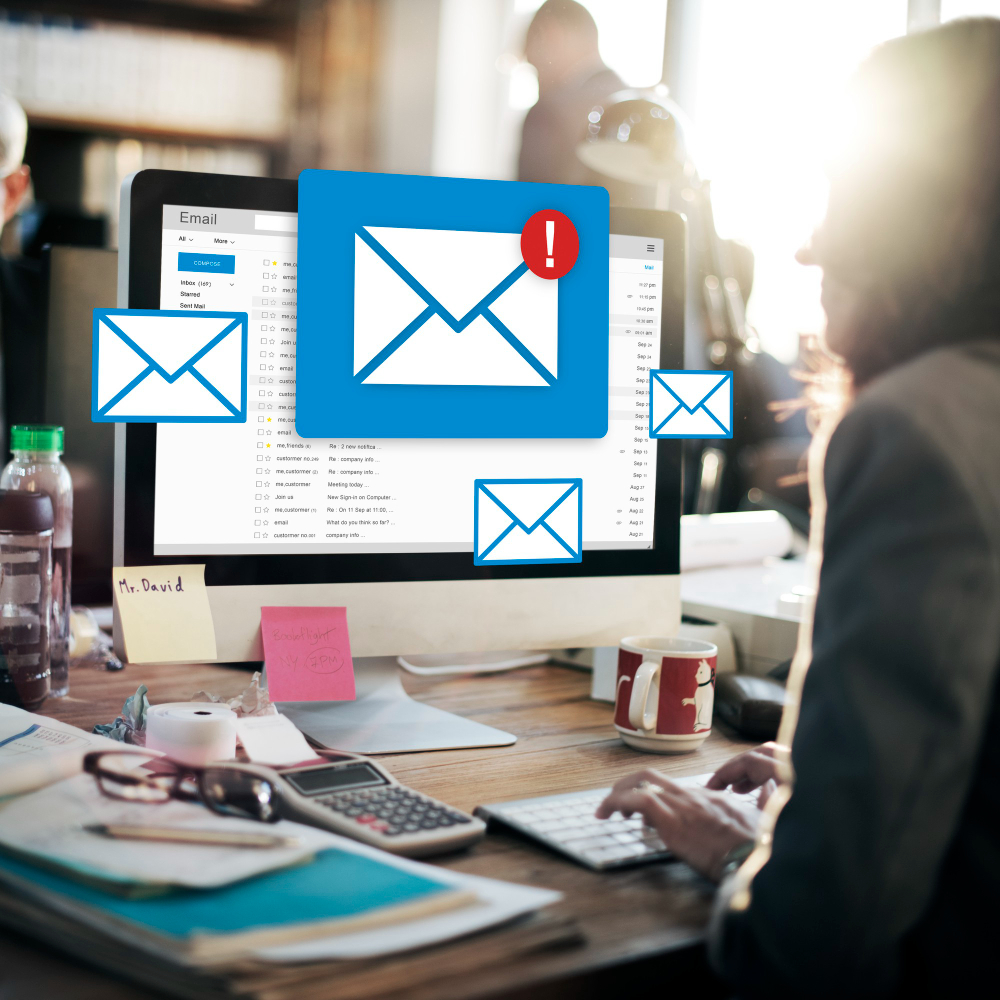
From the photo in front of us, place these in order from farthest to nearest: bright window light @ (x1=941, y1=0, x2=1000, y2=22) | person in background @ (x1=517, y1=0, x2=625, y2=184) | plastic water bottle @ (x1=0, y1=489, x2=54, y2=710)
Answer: bright window light @ (x1=941, y1=0, x2=1000, y2=22) → person in background @ (x1=517, y1=0, x2=625, y2=184) → plastic water bottle @ (x1=0, y1=489, x2=54, y2=710)

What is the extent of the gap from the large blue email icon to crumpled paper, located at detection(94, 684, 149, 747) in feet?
0.91

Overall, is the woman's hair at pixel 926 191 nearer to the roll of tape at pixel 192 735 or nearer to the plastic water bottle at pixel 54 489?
the roll of tape at pixel 192 735

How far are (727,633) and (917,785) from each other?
0.72m

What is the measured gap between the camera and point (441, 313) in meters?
0.89

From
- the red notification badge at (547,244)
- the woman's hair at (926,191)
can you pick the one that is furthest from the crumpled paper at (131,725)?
the woman's hair at (926,191)

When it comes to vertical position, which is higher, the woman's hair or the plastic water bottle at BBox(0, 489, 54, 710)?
the woman's hair

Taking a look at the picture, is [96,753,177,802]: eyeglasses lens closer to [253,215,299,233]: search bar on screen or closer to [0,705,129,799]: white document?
[0,705,129,799]: white document


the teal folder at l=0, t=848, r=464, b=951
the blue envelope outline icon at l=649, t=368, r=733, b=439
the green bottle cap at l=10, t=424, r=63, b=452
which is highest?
the blue envelope outline icon at l=649, t=368, r=733, b=439

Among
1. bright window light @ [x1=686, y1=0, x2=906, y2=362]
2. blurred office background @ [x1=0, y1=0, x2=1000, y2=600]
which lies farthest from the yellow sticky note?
bright window light @ [x1=686, y1=0, x2=906, y2=362]

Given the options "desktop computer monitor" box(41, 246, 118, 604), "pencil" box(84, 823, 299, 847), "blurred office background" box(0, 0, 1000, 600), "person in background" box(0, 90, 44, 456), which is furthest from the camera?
"blurred office background" box(0, 0, 1000, 600)

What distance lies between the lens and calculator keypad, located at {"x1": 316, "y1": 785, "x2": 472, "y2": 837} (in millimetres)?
666

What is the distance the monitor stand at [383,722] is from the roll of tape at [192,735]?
5.1 inches

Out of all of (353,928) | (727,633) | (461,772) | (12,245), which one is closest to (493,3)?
(12,245)

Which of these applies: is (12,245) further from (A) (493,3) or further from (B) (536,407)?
(B) (536,407)
